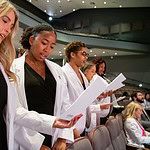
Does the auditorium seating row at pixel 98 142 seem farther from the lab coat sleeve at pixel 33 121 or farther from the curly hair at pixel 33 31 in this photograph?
the curly hair at pixel 33 31

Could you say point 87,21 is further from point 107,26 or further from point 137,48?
point 137,48

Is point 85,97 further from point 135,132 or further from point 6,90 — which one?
point 135,132

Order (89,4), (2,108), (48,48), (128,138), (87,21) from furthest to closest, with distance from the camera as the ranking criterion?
(87,21), (89,4), (128,138), (48,48), (2,108)

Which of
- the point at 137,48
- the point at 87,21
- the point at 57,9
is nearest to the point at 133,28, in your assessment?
the point at 137,48

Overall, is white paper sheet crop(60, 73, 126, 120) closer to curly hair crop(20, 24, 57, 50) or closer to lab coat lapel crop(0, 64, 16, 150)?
lab coat lapel crop(0, 64, 16, 150)

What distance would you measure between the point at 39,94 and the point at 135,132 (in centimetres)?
210

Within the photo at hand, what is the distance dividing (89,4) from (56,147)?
1337 cm

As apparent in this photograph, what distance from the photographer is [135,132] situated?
292 cm

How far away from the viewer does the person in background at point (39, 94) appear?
3.52 feet

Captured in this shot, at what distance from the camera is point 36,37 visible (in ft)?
4.52

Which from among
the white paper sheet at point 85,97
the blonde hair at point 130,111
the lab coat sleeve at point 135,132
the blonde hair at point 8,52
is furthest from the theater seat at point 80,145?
the blonde hair at point 130,111

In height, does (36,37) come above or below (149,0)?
below

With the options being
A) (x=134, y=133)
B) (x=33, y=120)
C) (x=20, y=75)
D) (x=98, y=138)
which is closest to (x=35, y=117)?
(x=33, y=120)

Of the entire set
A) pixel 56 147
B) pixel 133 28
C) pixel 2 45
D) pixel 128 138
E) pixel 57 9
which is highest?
pixel 57 9
